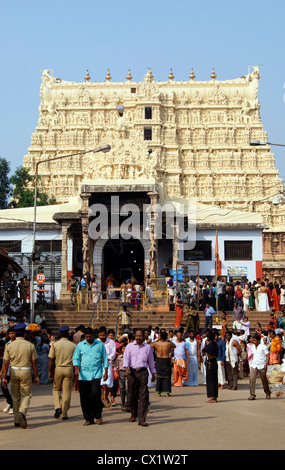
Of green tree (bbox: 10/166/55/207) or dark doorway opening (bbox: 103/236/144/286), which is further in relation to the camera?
green tree (bbox: 10/166/55/207)

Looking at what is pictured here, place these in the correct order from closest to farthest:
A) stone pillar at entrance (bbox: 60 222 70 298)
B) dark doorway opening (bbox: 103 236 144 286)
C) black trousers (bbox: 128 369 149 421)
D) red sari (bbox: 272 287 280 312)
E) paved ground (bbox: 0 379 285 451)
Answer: paved ground (bbox: 0 379 285 451), black trousers (bbox: 128 369 149 421), red sari (bbox: 272 287 280 312), stone pillar at entrance (bbox: 60 222 70 298), dark doorway opening (bbox: 103 236 144 286)

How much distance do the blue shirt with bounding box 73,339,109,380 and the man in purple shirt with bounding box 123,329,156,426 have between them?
0.54 m

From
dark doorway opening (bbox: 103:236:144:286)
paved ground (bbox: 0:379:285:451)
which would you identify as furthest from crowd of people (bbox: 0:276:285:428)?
dark doorway opening (bbox: 103:236:144:286)

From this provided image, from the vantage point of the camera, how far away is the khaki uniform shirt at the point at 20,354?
11992 mm

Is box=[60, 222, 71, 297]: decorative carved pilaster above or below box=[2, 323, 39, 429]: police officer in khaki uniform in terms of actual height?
above

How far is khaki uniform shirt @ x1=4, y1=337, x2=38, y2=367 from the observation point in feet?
39.3

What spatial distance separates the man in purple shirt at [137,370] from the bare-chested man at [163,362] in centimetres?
306

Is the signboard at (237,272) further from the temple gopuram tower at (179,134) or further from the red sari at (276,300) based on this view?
the temple gopuram tower at (179,134)

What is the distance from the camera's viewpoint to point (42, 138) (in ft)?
215

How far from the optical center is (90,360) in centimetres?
1192

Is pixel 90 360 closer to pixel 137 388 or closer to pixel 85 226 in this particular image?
pixel 137 388

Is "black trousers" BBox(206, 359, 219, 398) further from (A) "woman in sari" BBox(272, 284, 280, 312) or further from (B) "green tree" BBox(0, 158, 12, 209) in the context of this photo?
(B) "green tree" BBox(0, 158, 12, 209)

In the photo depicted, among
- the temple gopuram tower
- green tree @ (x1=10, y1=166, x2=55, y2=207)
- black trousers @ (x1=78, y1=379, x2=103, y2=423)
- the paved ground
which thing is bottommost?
the paved ground

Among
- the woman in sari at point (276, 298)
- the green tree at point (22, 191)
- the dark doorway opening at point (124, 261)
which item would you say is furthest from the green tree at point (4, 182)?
the woman in sari at point (276, 298)
